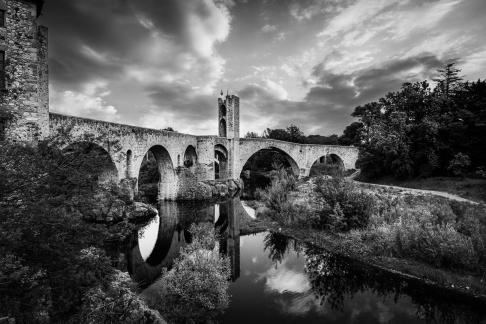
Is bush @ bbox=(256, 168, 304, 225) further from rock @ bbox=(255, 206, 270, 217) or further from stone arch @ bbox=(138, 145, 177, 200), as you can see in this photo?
stone arch @ bbox=(138, 145, 177, 200)

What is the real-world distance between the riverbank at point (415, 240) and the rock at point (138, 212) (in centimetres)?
1047

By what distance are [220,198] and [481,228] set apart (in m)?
23.0

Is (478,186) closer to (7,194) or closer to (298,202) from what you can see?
(298,202)

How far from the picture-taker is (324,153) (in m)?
50.4

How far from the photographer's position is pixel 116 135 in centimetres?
1920

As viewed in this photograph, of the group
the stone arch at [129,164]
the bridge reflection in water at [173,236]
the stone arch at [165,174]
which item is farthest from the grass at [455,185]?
the stone arch at [129,164]

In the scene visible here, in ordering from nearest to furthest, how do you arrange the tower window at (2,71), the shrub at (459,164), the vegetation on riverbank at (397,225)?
the tower window at (2,71) → the vegetation on riverbank at (397,225) → the shrub at (459,164)

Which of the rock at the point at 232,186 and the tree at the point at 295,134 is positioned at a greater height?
the tree at the point at 295,134

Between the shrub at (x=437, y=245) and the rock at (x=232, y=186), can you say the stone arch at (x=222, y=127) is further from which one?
the shrub at (x=437, y=245)

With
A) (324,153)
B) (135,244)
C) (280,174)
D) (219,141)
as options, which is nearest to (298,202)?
(280,174)

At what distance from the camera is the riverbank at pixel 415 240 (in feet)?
31.1

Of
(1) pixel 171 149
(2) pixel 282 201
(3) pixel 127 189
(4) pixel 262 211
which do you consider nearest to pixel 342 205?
(2) pixel 282 201

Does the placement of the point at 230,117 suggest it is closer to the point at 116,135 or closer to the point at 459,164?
the point at 116,135

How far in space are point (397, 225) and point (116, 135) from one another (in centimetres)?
1871
